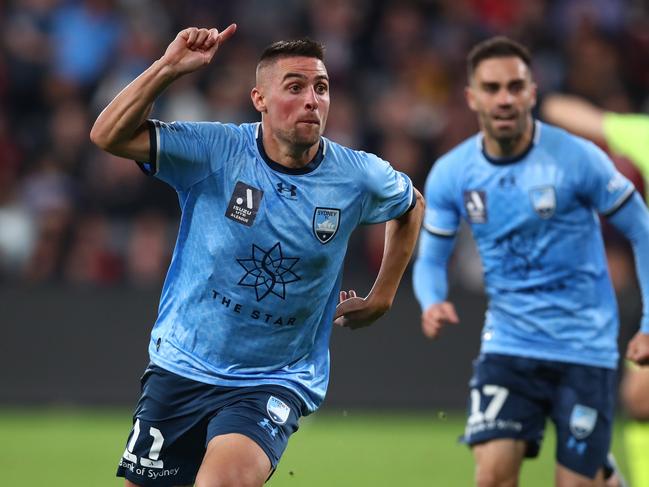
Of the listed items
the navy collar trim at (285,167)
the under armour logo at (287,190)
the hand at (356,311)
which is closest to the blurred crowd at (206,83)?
the hand at (356,311)

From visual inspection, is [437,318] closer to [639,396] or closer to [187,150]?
[639,396]

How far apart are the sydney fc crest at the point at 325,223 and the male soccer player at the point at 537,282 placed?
45.9 inches

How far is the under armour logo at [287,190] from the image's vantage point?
5434 millimetres

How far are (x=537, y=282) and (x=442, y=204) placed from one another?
27.4 inches

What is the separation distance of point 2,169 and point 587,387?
8.16m

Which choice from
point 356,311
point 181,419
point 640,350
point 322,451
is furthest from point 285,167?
point 322,451

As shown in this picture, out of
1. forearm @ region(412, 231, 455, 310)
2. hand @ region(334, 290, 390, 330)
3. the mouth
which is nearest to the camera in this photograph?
hand @ region(334, 290, 390, 330)

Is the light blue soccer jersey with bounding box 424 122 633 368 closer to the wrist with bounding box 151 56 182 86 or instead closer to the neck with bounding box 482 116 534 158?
the neck with bounding box 482 116 534 158

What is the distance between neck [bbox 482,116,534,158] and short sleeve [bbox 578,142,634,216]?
1.11 feet

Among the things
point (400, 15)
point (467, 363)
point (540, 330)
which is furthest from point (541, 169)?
point (400, 15)

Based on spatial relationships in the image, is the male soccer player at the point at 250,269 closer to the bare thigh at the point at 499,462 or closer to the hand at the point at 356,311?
the hand at the point at 356,311

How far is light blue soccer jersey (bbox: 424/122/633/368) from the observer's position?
664cm

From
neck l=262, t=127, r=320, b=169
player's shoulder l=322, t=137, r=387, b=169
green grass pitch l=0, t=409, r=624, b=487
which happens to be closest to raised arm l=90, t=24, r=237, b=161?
neck l=262, t=127, r=320, b=169

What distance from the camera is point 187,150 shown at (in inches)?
207
